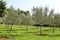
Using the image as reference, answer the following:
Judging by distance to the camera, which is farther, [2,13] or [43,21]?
[2,13]

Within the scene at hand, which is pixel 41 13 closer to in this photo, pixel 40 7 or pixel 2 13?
pixel 40 7

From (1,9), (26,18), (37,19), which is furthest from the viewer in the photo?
(1,9)

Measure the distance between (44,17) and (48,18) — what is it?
5.73ft

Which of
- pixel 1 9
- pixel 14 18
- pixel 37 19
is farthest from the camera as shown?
pixel 1 9

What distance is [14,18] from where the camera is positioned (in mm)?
45469

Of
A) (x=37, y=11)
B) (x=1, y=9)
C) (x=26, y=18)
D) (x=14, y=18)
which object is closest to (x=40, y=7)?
(x=37, y=11)

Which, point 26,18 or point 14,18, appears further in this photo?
point 26,18

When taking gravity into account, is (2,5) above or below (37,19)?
above

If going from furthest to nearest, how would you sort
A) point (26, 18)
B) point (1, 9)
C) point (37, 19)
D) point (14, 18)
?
point (1, 9) < point (26, 18) < point (14, 18) < point (37, 19)

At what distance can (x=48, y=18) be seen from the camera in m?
39.3

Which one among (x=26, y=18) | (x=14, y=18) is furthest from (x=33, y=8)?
(x=26, y=18)

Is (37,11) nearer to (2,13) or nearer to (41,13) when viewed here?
(41,13)

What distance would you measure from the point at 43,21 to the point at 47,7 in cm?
395

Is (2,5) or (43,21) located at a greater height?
(2,5)
